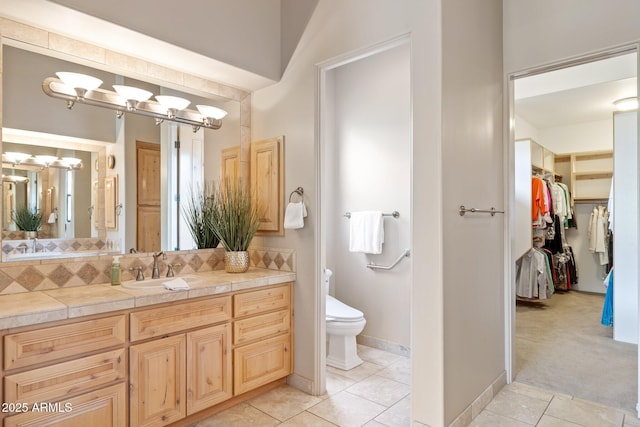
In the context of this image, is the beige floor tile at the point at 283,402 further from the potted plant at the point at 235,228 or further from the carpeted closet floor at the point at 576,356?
the carpeted closet floor at the point at 576,356

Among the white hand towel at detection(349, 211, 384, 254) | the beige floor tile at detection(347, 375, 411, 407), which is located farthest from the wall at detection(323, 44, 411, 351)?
the beige floor tile at detection(347, 375, 411, 407)

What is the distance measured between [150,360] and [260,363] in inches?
29.9

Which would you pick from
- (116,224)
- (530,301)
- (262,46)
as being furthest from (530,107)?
(116,224)

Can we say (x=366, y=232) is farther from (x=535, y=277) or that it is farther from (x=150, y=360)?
(x=535, y=277)

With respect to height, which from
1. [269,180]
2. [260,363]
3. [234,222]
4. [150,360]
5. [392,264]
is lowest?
[260,363]

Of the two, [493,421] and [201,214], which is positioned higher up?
[201,214]

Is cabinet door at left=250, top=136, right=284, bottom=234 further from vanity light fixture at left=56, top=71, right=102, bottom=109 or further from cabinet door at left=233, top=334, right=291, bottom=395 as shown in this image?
vanity light fixture at left=56, top=71, right=102, bottom=109

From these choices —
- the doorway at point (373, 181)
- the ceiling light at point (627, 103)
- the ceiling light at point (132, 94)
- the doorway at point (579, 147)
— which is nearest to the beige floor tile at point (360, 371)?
the doorway at point (373, 181)

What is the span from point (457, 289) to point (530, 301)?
3786 mm

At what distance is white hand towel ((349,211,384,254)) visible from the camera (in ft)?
10.7

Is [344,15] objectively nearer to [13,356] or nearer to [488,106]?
[488,106]

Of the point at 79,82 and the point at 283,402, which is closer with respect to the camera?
the point at 79,82

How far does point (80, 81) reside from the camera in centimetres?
208

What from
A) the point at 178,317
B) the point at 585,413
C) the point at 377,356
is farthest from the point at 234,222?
the point at 585,413
